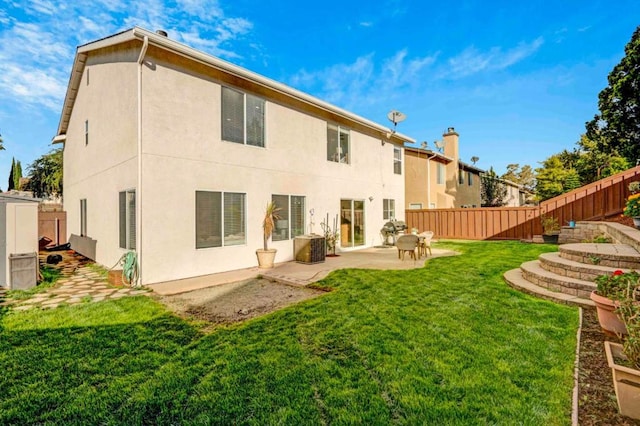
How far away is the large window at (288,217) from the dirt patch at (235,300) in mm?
2893

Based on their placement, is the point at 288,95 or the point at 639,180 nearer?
the point at 288,95

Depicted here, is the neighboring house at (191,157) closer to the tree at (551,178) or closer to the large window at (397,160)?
the large window at (397,160)

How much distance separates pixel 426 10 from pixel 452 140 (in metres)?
11.8

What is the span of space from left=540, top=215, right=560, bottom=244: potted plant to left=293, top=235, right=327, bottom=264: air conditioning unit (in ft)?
36.9

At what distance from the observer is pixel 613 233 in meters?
9.45

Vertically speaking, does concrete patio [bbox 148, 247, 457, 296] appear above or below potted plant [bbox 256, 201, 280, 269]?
below

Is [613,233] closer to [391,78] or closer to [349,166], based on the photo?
[349,166]

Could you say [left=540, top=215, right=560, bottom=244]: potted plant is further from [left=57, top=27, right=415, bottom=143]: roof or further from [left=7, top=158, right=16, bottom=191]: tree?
[left=7, top=158, right=16, bottom=191]: tree

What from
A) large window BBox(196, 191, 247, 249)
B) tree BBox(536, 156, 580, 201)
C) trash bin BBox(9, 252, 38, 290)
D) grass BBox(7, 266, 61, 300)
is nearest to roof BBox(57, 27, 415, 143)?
large window BBox(196, 191, 247, 249)

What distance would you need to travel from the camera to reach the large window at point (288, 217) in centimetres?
999

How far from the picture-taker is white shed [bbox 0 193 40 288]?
6738mm

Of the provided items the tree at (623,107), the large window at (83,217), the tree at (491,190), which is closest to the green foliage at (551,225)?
the tree at (623,107)

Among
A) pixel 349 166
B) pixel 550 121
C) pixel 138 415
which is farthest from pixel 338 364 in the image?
pixel 550 121

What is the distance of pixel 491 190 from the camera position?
3100 cm
